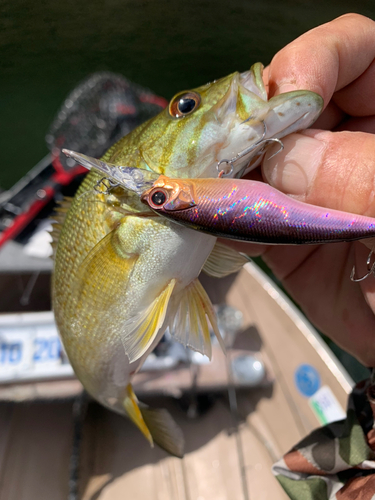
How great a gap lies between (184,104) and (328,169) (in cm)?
47

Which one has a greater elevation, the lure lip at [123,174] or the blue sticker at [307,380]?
the lure lip at [123,174]

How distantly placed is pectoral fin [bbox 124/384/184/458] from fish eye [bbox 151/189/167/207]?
919mm

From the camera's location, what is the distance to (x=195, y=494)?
2414 millimetres

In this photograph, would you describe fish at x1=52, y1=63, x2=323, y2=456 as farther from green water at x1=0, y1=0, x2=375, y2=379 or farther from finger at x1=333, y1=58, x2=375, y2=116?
green water at x1=0, y1=0, x2=375, y2=379

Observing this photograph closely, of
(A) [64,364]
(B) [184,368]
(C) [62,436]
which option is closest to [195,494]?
(B) [184,368]

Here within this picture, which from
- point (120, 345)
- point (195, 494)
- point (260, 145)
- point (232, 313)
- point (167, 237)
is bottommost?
point (195, 494)

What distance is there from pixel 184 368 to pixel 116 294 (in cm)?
155

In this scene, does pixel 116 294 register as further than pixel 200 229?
Yes

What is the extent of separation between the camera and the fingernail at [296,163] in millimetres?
975

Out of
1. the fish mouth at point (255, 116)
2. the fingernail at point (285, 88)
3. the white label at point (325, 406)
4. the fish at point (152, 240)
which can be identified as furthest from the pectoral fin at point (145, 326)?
the white label at point (325, 406)

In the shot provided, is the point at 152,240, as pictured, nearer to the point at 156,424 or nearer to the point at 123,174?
the point at 123,174

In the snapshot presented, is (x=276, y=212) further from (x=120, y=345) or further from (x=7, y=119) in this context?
(x=7, y=119)

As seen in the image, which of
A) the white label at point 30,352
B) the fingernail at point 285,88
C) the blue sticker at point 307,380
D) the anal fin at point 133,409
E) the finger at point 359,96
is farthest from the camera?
the blue sticker at point 307,380

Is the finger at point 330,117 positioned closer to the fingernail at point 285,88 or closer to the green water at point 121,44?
the fingernail at point 285,88
